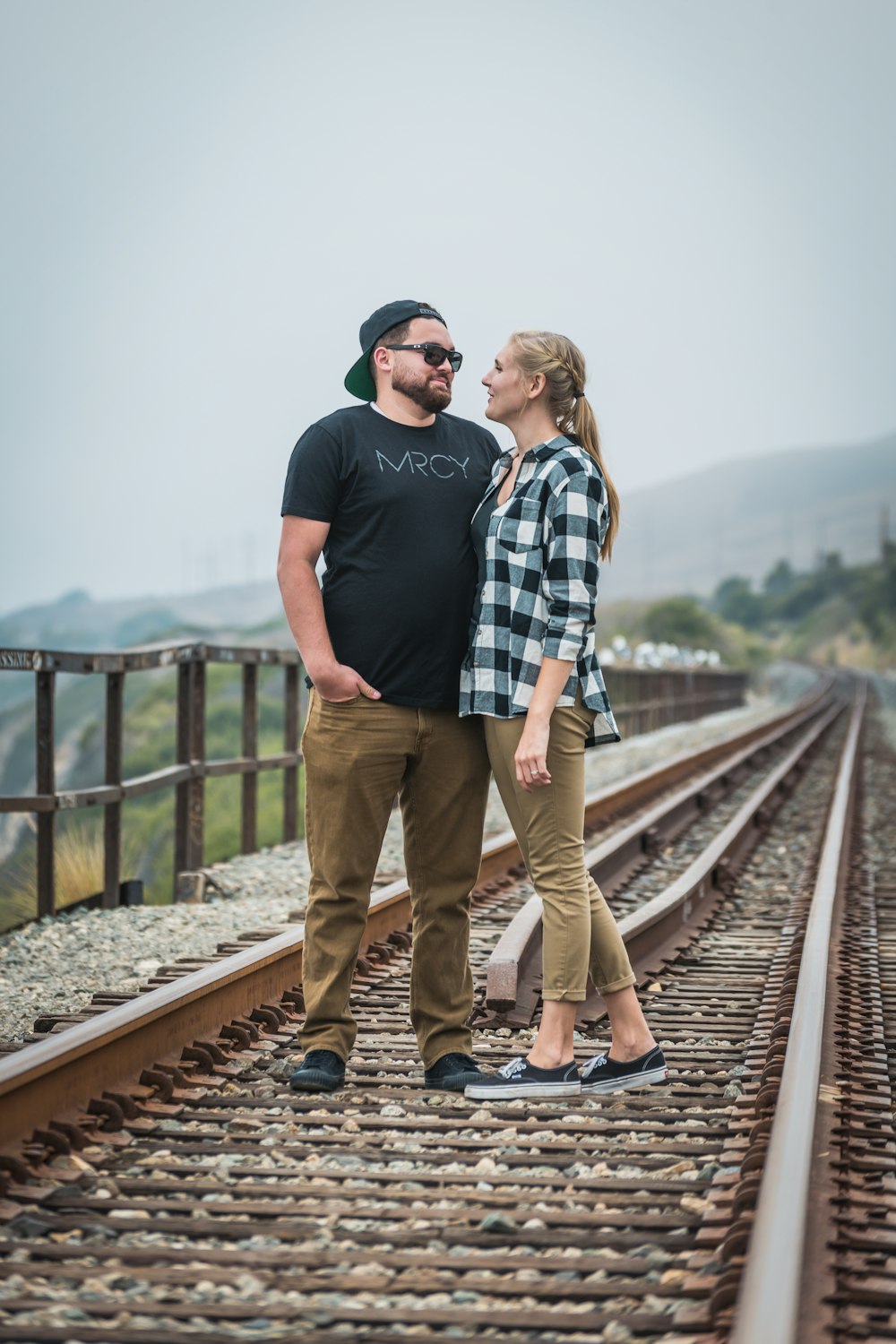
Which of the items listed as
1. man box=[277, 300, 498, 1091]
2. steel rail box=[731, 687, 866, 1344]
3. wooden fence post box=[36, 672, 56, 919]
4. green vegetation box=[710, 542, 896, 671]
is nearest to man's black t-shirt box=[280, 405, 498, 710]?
man box=[277, 300, 498, 1091]

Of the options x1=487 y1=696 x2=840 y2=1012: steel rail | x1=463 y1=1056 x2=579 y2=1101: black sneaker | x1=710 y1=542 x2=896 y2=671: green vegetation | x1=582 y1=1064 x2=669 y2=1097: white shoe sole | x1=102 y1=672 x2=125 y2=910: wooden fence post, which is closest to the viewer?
x1=463 y1=1056 x2=579 y2=1101: black sneaker

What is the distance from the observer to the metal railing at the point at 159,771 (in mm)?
6539

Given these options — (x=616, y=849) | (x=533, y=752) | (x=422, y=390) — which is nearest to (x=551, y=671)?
(x=533, y=752)

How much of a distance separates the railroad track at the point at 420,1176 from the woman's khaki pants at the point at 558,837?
35 cm

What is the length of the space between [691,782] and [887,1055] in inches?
418

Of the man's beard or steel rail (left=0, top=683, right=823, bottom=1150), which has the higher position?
the man's beard

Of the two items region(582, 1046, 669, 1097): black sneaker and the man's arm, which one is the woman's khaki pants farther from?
the man's arm

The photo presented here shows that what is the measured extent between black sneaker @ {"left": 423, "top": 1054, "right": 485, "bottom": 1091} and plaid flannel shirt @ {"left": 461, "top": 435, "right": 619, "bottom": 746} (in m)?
0.92

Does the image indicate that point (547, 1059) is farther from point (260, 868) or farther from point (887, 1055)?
point (260, 868)

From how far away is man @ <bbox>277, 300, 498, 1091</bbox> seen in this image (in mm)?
3752

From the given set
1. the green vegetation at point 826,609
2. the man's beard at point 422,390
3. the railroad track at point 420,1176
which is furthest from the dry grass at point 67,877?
the green vegetation at point 826,609

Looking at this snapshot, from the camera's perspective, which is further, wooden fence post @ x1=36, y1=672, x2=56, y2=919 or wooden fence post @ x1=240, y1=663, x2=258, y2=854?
wooden fence post @ x1=240, y1=663, x2=258, y2=854

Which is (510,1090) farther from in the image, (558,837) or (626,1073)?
(558,837)

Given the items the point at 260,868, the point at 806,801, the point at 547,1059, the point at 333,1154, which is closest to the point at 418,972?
the point at 547,1059
